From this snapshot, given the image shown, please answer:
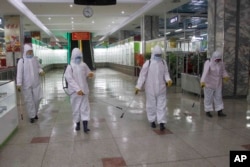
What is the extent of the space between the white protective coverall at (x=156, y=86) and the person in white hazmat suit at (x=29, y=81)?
2.04m

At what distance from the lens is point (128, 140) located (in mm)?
4223

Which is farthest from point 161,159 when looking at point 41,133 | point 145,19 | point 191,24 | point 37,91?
point 191,24

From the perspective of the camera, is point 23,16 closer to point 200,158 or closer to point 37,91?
point 37,91

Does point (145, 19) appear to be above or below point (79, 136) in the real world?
above

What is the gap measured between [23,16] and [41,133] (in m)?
10.4

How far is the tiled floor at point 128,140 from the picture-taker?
3.44 m

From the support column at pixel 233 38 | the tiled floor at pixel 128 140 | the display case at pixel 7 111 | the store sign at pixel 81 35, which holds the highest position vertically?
the store sign at pixel 81 35

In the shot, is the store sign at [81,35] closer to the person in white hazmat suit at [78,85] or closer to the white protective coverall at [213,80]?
the white protective coverall at [213,80]

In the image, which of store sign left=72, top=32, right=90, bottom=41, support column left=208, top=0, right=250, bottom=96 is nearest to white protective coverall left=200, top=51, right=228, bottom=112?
support column left=208, top=0, right=250, bottom=96

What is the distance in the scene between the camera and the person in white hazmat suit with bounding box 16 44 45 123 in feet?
17.0

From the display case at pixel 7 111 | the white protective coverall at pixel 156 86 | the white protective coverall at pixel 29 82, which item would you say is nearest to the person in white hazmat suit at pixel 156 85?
the white protective coverall at pixel 156 86

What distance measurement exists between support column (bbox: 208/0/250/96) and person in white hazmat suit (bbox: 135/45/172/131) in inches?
134

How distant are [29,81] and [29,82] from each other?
19 millimetres

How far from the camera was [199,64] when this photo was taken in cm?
888
